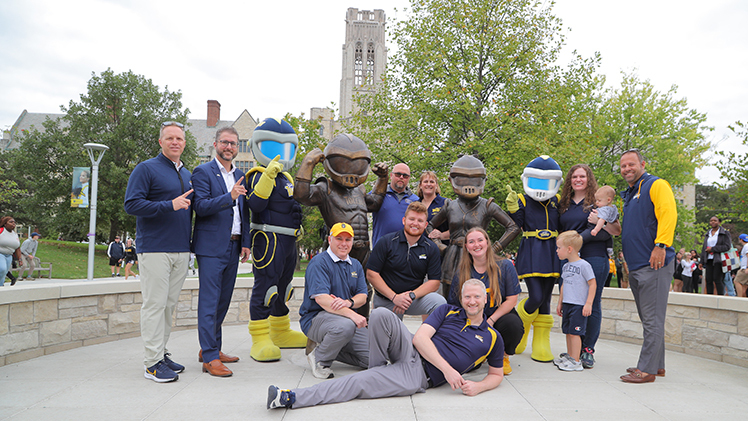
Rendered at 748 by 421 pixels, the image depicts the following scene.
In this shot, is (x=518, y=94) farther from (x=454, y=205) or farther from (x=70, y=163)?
(x=70, y=163)

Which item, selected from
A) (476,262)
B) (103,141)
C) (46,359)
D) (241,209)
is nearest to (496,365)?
(476,262)

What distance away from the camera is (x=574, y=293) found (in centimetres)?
451

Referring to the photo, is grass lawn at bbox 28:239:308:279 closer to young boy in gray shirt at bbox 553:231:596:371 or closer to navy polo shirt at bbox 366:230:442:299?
navy polo shirt at bbox 366:230:442:299

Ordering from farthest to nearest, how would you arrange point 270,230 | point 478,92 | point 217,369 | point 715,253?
point 478,92, point 715,253, point 270,230, point 217,369

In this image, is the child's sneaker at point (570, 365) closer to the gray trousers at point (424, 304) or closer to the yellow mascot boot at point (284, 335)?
the gray trousers at point (424, 304)

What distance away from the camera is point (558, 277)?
4.90 metres

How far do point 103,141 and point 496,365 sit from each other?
100 feet

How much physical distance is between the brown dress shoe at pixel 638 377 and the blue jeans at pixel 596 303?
56 centimetres

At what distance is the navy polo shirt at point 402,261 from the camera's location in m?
4.53

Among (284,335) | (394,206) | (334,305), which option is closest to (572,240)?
(394,206)

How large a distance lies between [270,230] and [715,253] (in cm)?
879

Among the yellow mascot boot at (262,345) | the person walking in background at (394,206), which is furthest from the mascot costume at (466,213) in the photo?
the yellow mascot boot at (262,345)

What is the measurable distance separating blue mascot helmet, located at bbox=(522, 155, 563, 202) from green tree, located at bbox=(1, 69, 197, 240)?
88.0ft

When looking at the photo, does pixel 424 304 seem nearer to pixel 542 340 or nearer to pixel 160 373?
pixel 542 340
